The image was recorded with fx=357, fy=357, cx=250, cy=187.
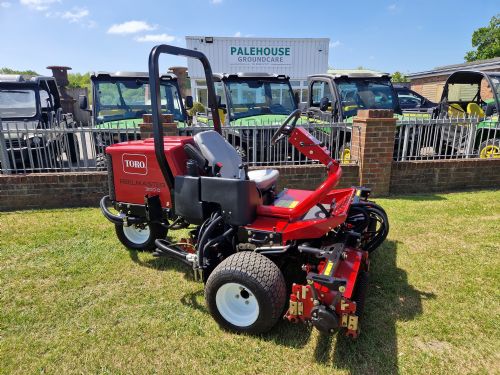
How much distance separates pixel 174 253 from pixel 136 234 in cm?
114

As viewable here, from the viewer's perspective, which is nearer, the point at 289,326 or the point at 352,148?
the point at 289,326

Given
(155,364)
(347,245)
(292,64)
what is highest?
(292,64)

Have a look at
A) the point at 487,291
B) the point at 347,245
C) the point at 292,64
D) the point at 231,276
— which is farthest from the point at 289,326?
the point at 292,64

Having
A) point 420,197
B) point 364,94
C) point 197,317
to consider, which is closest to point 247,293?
point 197,317

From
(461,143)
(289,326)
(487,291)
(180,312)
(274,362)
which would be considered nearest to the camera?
(274,362)

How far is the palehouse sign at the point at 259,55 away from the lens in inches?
677

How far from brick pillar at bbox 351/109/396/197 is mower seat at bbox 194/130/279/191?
282cm

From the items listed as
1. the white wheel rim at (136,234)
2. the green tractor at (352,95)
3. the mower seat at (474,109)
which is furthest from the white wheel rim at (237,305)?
the mower seat at (474,109)

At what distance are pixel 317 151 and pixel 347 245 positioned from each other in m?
0.87

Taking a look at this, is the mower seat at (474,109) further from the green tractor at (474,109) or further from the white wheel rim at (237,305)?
the white wheel rim at (237,305)

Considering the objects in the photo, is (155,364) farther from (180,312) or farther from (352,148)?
(352,148)

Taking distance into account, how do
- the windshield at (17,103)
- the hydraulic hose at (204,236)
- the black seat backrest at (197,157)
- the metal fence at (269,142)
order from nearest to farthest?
the hydraulic hose at (204,236)
the black seat backrest at (197,157)
the metal fence at (269,142)
the windshield at (17,103)

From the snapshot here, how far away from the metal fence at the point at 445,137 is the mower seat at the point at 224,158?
149 inches

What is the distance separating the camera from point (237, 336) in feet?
8.62
